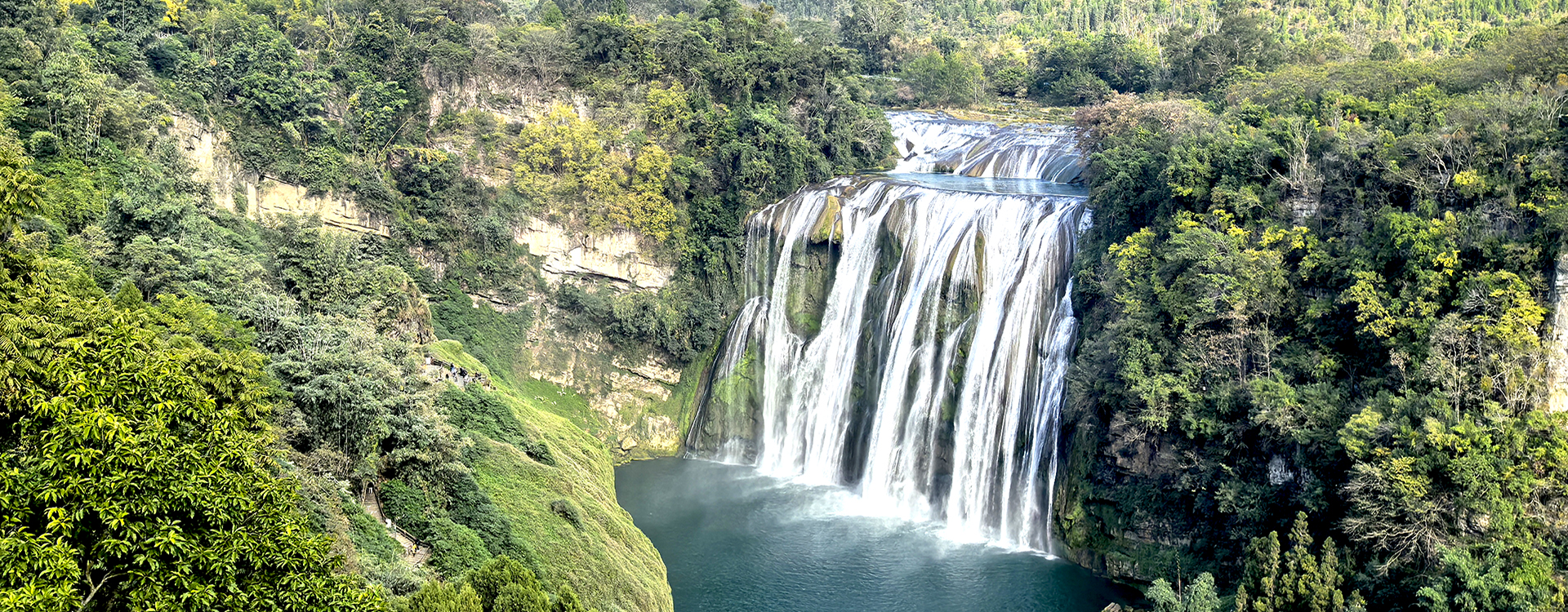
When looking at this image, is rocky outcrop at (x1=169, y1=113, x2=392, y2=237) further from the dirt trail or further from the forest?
the dirt trail

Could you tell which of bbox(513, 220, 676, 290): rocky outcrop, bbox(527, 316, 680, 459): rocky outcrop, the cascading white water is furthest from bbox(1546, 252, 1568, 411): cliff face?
bbox(513, 220, 676, 290): rocky outcrop

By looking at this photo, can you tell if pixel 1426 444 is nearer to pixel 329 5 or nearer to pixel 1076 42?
pixel 1076 42

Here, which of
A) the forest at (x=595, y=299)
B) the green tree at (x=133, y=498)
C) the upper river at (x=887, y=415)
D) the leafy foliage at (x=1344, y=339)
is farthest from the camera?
the upper river at (x=887, y=415)

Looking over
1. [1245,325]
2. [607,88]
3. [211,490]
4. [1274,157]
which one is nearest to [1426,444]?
[1245,325]

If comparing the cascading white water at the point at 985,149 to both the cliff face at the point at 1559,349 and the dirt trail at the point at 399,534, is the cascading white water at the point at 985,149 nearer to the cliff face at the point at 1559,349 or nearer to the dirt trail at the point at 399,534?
the cliff face at the point at 1559,349

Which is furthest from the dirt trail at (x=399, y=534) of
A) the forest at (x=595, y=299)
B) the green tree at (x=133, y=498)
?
the green tree at (x=133, y=498)

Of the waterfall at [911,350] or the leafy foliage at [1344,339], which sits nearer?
the leafy foliage at [1344,339]
